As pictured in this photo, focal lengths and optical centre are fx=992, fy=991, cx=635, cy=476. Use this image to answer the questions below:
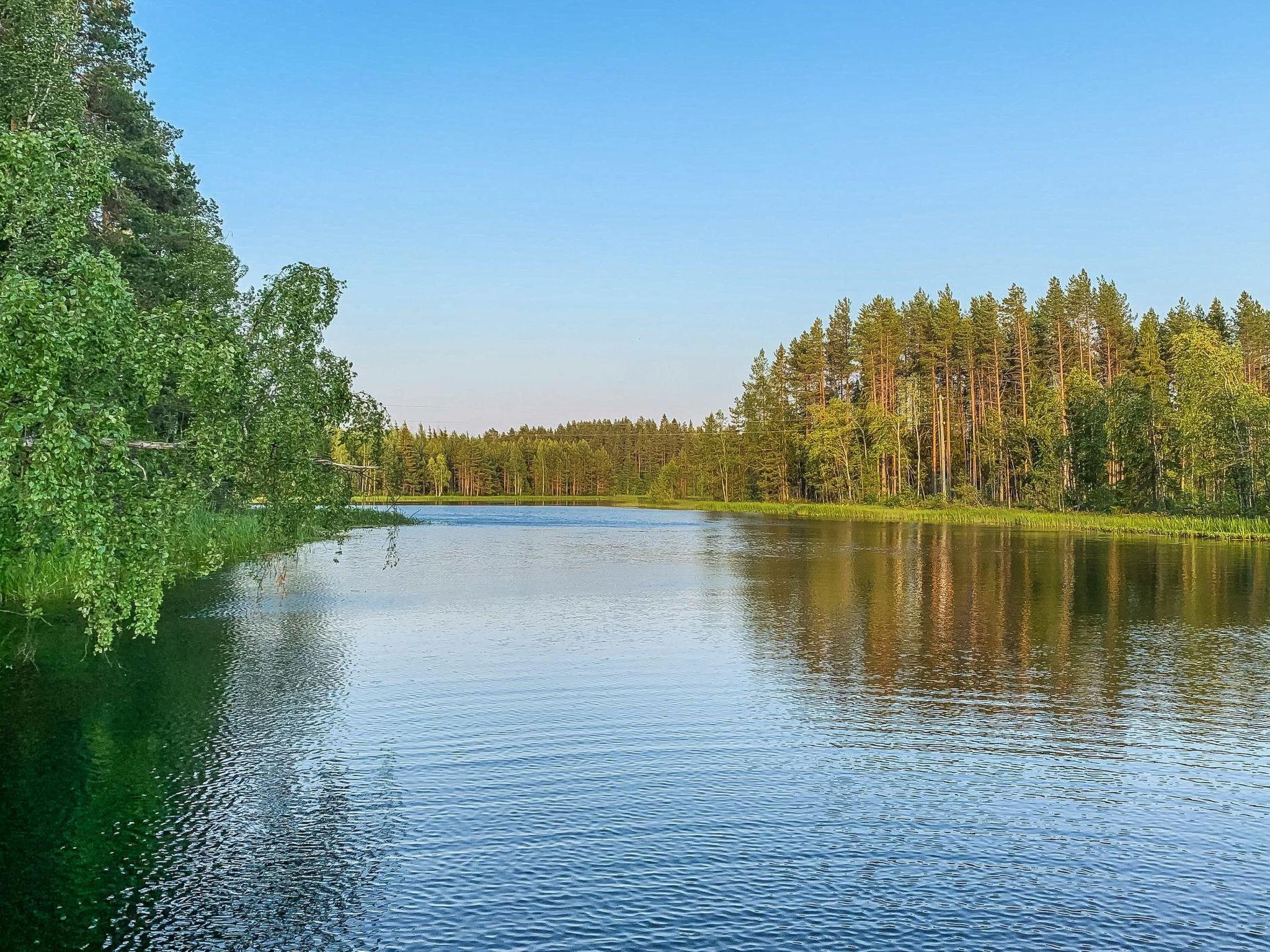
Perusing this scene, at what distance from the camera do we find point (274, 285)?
22.9m

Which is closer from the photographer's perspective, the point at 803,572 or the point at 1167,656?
the point at 1167,656

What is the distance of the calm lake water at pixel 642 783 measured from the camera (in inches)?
370

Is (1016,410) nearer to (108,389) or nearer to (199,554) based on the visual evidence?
(199,554)

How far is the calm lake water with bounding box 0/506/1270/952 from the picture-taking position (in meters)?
9.41

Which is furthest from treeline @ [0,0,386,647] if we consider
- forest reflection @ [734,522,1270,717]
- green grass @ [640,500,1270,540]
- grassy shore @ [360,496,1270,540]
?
green grass @ [640,500,1270,540]

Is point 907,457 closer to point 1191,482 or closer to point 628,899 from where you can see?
point 1191,482

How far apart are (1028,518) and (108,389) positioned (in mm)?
73710

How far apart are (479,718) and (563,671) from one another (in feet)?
14.1

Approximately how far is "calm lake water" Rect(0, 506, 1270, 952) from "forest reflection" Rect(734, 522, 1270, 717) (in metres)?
0.18

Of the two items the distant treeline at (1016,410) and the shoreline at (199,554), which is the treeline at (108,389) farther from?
the distant treeline at (1016,410)

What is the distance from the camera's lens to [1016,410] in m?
102

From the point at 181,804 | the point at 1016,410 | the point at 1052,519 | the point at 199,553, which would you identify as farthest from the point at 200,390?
the point at 1016,410

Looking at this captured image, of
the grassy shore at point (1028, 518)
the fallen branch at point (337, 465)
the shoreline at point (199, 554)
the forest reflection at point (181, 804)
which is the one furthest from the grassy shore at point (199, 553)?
the grassy shore at point (1028, 518)

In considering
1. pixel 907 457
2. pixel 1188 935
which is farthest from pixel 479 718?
pixel 907 457
